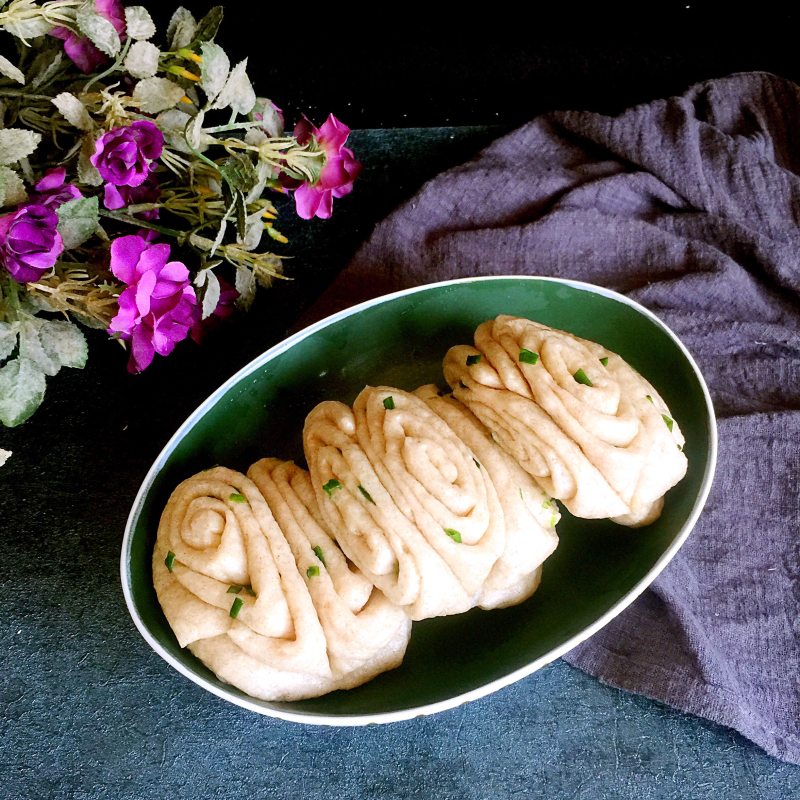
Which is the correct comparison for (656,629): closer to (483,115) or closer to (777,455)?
(777,455)

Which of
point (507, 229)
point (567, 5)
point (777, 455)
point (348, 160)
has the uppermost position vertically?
point (567, 5)

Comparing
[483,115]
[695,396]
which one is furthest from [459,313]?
[483,115]

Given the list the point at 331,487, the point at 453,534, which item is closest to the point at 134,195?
the point at 331,487

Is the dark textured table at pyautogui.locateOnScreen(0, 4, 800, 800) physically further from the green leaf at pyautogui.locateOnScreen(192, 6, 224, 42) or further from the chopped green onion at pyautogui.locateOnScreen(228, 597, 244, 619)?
the green leaf at pyautogui.locateOnScreen(192, 6, 224, 42)

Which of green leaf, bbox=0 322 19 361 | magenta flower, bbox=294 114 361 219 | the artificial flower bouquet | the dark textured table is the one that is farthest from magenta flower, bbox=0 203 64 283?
the dark textured table

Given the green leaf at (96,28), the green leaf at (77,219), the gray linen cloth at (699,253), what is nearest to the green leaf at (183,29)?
the green leaf at (96,28)

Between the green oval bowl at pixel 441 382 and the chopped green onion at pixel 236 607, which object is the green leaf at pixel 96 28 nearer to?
the green oval bowl at pixel 441 382

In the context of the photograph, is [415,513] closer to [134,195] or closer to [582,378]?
[582,378]
